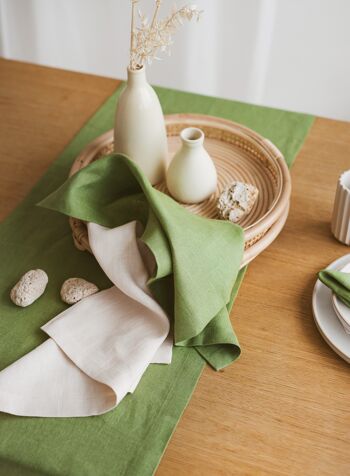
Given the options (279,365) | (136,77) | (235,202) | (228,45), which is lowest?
(228,45)

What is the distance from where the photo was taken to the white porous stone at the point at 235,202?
1116mm

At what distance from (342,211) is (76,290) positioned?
1.51ft

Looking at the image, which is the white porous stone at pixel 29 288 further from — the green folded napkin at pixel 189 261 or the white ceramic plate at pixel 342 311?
the white ceramic plate at pixel 342 311

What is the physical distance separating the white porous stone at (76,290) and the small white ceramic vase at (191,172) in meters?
0.23

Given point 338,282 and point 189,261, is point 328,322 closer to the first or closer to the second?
point 338,282

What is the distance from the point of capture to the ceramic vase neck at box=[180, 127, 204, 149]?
1088 millimetres

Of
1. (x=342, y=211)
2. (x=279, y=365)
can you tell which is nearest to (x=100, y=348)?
(x=279, y=365)

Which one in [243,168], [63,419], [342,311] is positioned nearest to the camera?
[63,419]

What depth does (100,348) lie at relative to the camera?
961mm

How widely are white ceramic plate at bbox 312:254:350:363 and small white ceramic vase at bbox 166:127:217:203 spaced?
252 mm

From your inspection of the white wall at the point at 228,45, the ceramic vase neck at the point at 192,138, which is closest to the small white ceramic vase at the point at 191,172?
the ceramic vase neck at the point at 192,138

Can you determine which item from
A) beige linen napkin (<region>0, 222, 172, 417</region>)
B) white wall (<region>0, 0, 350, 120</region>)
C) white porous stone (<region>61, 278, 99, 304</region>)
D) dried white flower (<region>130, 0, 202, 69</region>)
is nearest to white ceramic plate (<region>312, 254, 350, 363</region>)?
beige linen napkin (<region>0, 222, 172, 417</region>)

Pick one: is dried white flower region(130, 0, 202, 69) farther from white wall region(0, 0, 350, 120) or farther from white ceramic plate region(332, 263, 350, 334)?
white wall region(0, 0, 350, 120)

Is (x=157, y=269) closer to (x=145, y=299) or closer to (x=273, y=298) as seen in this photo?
(x=145, y=299)
